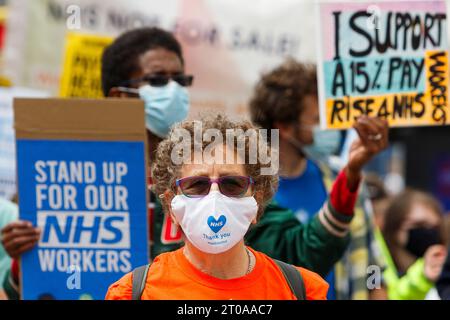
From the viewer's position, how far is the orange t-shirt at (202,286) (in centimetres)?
252

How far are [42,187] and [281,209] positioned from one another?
1013mm

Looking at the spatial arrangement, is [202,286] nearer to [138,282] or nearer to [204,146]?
[138,282]

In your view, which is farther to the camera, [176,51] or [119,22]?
[119,22]

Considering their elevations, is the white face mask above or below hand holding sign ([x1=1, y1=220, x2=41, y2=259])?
above

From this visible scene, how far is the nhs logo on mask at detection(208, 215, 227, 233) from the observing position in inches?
99.3

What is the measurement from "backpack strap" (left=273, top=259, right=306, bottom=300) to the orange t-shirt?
1 centimetres

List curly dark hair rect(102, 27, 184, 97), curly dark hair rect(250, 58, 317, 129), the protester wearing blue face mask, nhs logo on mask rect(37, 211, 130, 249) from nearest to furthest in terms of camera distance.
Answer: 1. nhs logo on mask rect(37, 211, 130, 249)
2. curly dark hair rect(102, 27, 184, 97)
3. the protester wearing blue face mask
4. curly dark hair rect(250, 58, 317, 129)

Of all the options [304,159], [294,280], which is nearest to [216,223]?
[294,280]

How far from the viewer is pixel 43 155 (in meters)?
3.36

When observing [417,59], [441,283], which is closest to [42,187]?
[417,59]

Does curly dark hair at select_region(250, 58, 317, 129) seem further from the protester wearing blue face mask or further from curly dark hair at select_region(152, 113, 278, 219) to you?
curly dark hair at select_region(152, 113, 278, 219)

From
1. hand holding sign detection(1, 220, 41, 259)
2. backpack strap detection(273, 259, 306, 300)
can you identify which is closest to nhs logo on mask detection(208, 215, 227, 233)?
backpack strap detection(273, 259, 306, 300)

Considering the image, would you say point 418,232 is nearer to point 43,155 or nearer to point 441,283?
point 441,283
